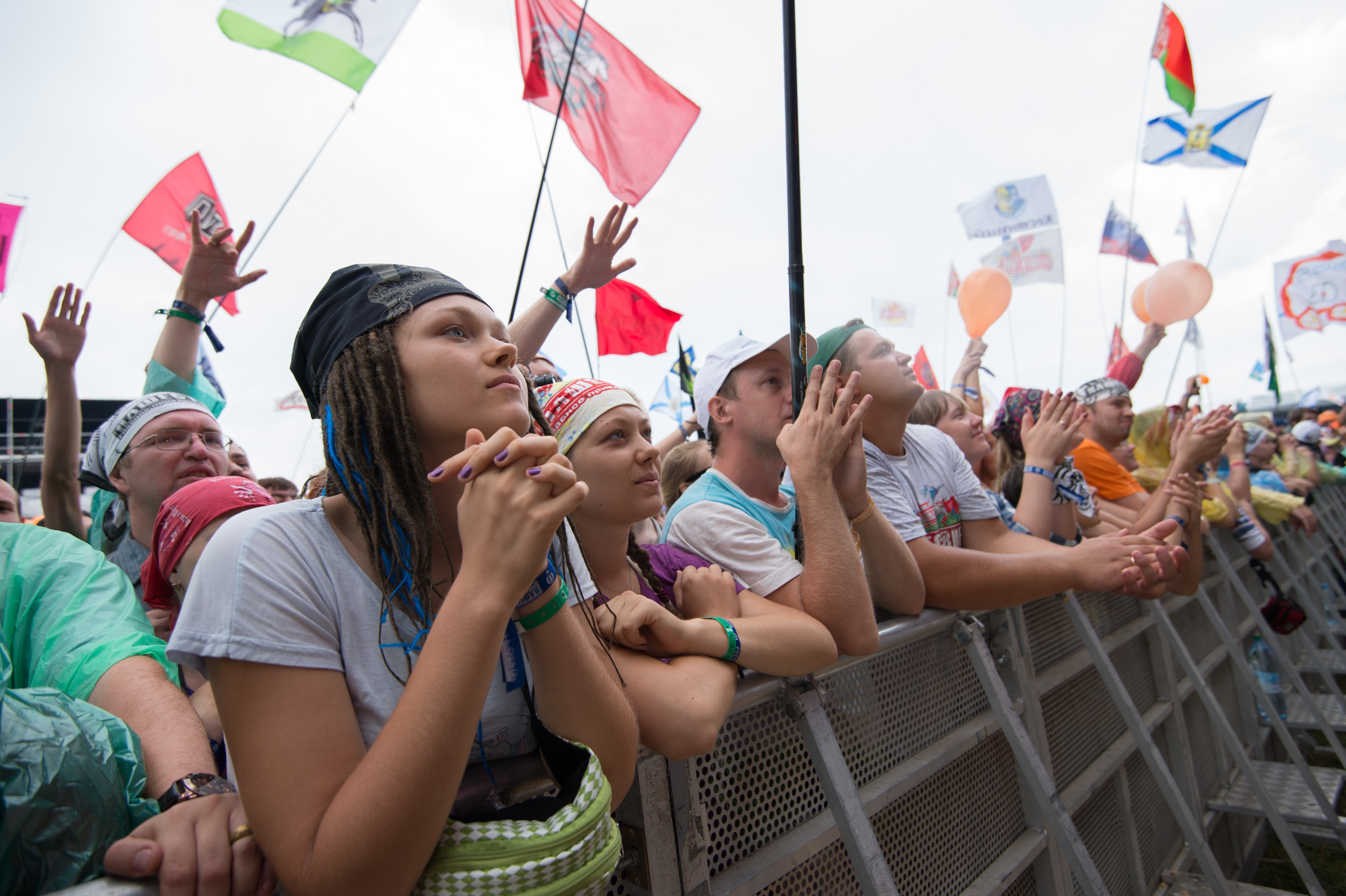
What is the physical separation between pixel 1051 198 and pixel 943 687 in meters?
11.2

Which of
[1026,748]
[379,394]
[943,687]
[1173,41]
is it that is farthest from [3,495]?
[1173,41]

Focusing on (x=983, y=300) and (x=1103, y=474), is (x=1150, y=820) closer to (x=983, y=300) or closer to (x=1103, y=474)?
(x=1103, y=474)

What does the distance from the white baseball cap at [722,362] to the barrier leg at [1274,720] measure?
272 centimetres

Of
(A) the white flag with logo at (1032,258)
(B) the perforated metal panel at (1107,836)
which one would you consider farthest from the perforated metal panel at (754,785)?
(A) the white flag with logo at (1032,258)

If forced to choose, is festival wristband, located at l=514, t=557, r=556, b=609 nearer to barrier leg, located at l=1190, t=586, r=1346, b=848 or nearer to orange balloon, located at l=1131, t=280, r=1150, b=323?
barrier leg, located at l=1190, t=586, r=1346, b=848

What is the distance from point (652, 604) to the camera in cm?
158

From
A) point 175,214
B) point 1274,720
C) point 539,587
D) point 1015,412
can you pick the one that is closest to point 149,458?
point 539,587

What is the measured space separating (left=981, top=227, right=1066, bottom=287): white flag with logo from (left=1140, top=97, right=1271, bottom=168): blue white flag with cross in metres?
2.09

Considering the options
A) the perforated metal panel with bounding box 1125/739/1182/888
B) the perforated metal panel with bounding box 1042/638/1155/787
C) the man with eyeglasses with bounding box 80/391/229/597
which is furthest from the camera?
the perforated metal panel with bounding box 1125/739/1182/888

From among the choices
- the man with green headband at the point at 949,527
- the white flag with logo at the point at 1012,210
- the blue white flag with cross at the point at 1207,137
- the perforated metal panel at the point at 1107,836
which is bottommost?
the perforated metal panel at the point at 1107,836

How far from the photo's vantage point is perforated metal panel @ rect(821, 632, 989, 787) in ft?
6.34

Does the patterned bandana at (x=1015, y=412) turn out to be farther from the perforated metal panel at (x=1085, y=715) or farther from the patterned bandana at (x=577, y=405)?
the patterned bandana at (x=577, y=405)

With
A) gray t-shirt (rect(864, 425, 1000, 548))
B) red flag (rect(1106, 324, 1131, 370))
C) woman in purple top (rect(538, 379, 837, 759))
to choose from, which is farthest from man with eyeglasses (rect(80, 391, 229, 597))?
red flag (rect(1106, 324, 1131, 370))

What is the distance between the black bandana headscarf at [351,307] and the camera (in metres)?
1.28
